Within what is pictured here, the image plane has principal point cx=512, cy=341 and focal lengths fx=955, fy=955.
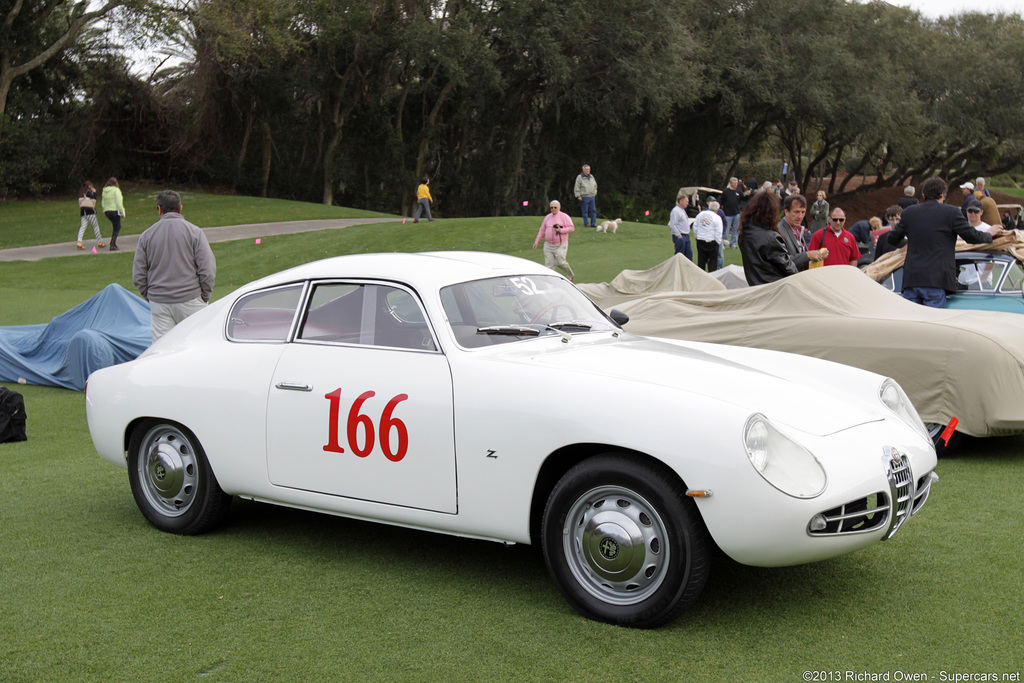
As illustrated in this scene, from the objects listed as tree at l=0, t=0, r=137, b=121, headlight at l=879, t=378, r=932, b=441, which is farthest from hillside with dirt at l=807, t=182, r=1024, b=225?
headlight at l=879, t=378, r=932, b=441

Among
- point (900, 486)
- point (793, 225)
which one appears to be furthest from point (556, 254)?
point (900, 486)

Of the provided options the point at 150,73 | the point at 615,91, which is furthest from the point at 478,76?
the point at 150,73

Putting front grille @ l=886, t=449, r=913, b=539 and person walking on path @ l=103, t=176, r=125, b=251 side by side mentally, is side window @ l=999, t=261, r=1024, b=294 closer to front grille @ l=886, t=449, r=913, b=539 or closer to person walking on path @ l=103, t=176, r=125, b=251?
front grille @ l=886, t=449, r=913, b=539

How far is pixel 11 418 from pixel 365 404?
4.61 meters

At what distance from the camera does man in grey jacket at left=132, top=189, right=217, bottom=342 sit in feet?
28.8

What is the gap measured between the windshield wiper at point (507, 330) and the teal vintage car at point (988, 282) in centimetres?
676

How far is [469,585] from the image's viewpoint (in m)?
→ 4.55

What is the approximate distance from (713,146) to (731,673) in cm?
4828

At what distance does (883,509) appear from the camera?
12.9 ft

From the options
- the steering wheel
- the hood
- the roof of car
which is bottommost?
the hood

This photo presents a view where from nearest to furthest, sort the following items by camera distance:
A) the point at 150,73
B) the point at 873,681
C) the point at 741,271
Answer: the point at 873,681 → the point at 741,271 → the point at 150,73

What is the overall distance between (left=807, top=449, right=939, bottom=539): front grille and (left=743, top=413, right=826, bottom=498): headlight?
0.12m

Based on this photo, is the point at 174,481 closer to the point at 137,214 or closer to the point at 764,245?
the point at 764,245

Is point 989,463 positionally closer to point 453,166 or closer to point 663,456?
point 663,456
